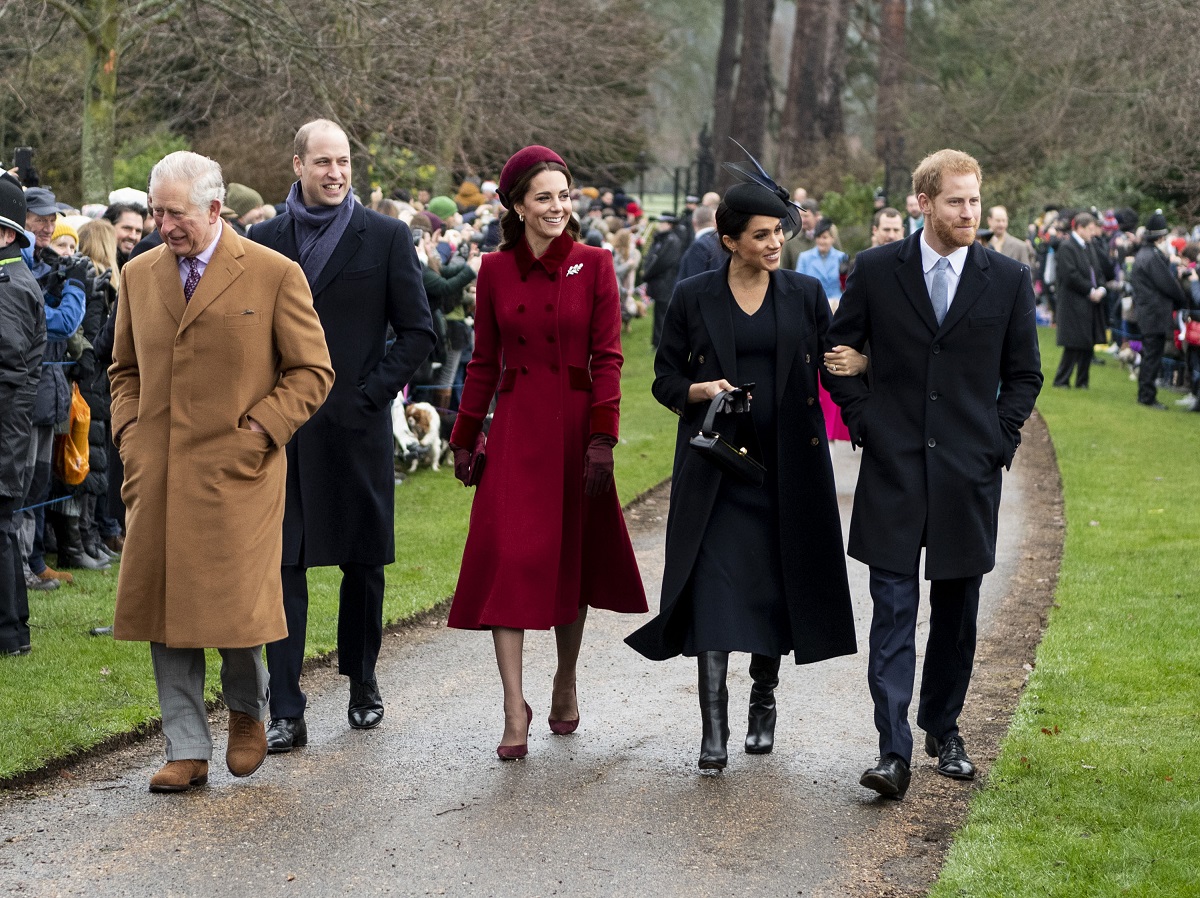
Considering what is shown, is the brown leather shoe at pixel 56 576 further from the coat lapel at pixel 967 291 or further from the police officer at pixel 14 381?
the coat lapel at pixel 967 291

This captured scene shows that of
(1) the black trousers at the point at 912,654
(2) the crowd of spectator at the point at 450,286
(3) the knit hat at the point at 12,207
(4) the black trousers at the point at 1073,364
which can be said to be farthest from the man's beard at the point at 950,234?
(4) the black trousers at the point at 1073,364

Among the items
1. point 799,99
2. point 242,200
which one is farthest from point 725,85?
point 242,200

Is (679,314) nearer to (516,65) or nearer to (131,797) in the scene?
(131,797)

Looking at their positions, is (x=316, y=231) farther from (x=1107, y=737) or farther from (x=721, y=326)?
(x=1107, y=737)

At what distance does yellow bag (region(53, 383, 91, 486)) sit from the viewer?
29.5 ft

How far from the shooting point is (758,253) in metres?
5.98

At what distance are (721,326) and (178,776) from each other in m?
2.41

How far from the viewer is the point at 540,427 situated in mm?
6094

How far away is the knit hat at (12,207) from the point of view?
7.15 m

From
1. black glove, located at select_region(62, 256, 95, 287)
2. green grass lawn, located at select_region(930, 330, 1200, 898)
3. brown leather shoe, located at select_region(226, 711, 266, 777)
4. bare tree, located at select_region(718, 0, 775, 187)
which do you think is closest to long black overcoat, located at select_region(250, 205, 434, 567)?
brown leather shoe, located at select_region(226, 711, 266, 777)

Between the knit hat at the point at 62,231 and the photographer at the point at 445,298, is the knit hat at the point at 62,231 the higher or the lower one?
the higher one

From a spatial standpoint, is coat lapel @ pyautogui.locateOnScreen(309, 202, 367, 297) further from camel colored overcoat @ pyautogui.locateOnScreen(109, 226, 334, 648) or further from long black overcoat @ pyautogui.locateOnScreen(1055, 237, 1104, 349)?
long black overcoat @ pyautogui.locateOnScreen(1055, 237, 1104, 349)

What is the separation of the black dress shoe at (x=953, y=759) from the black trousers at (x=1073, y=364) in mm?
15154

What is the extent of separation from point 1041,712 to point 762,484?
167cm
